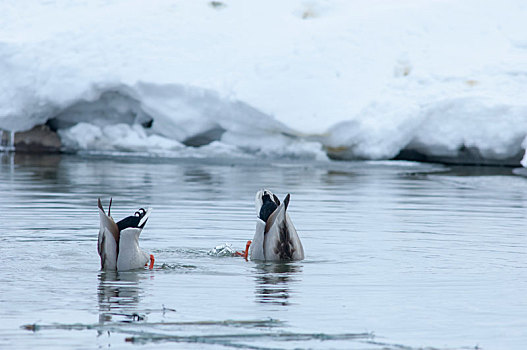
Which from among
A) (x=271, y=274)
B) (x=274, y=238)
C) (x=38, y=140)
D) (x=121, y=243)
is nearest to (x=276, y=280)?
(x=271, y=274)

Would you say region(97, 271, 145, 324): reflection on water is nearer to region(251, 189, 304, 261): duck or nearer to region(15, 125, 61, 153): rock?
region(251, 189, 304, 261): duck

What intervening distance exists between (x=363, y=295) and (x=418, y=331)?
3.41ft

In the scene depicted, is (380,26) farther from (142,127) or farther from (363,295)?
(363,295)

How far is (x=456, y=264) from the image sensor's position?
7.27m

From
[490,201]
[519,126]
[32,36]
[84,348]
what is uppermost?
[32,36]

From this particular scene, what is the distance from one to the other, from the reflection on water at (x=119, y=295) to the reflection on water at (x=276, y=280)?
73cm

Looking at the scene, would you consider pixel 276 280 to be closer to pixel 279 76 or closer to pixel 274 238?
pixel 274 238

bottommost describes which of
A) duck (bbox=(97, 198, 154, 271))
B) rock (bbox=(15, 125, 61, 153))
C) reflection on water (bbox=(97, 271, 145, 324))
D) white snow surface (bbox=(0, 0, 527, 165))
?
reflection on water (bbox=(97, 271, 145, 324))

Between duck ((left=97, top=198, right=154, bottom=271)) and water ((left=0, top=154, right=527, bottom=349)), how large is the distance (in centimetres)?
11

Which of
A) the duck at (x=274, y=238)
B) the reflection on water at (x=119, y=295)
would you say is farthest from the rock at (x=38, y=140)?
the reflection on water at (x=119, y=295)

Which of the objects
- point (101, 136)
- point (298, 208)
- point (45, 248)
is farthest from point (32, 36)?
point (45, 248)

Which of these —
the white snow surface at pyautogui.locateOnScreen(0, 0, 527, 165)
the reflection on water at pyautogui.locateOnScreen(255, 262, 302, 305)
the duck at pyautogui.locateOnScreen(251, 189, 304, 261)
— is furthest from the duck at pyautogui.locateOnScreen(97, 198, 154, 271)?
the white snow surface at pyautogui.locateOnScreen(0, 0, 527, 165)

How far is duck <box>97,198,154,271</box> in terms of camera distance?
264 inches

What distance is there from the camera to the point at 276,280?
651 cm
